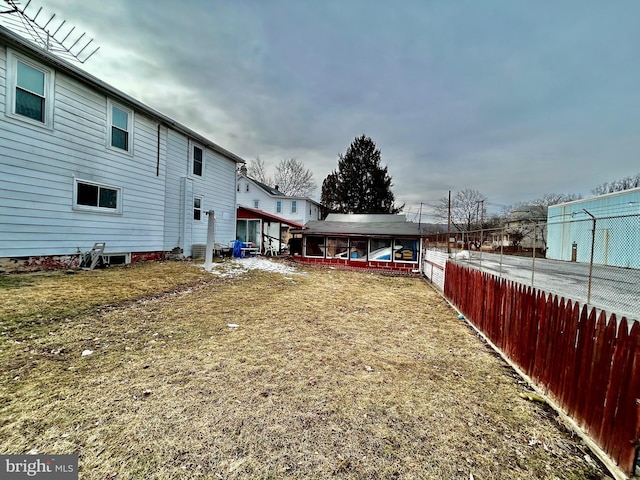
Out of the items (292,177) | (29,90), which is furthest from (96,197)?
(292,177)

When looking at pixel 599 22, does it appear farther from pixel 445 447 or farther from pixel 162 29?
pixel 162 29

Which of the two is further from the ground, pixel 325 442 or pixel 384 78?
pixel 384 78

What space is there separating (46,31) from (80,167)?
14.3ft

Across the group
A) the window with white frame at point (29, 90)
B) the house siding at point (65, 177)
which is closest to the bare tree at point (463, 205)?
the house siding at point (65, 177)

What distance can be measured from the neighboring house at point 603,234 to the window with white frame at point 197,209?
15.0 metres

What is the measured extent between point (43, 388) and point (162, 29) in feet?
34.5

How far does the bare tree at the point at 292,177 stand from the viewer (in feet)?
129

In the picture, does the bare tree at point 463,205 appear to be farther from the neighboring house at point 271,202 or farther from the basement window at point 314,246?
the basement window at point 314,246

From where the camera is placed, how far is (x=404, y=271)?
1512 centimetres

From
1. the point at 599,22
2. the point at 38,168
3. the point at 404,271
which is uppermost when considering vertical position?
the point at 599,22

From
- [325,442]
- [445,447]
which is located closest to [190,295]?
[325,442]

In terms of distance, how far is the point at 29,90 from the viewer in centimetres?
705

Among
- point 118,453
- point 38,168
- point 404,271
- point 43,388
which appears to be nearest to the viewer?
point 118,453

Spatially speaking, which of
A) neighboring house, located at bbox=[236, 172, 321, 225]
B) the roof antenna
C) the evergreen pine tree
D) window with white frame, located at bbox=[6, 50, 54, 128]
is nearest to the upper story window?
the roof antenna
